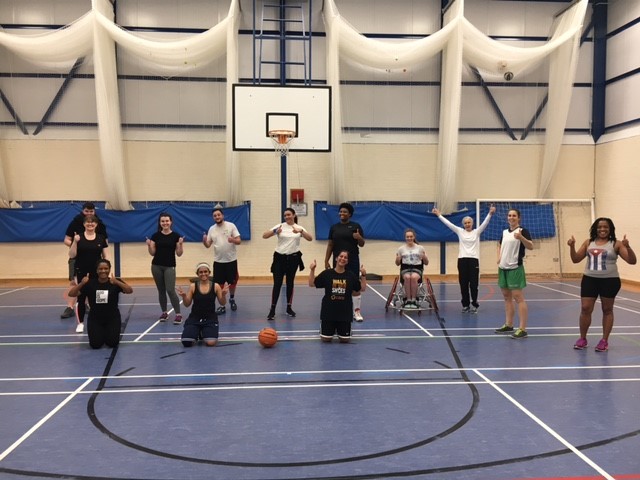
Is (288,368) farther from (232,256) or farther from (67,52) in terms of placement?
(67,52)

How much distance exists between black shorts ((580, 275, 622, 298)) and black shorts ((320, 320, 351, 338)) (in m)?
3.05

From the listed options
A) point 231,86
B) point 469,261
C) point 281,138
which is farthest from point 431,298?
point 231,86

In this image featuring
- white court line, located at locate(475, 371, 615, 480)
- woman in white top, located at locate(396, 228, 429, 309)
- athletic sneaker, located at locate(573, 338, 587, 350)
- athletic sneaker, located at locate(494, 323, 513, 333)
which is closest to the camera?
white court line, located at locate(475, 371, 615, 480)

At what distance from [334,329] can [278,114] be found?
689 centimetres

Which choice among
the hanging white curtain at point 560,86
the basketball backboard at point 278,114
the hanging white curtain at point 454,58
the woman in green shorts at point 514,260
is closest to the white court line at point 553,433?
the woman in green shorts at point 514,260

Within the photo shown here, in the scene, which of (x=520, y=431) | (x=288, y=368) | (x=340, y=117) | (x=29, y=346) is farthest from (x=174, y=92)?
(x=520, y=431)

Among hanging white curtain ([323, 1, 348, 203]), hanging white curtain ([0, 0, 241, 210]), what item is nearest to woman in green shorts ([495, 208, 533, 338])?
hanging white curtain ([323, 1, 348, 203])

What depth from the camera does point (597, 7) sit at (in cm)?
1578

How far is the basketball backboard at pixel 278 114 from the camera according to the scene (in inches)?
507

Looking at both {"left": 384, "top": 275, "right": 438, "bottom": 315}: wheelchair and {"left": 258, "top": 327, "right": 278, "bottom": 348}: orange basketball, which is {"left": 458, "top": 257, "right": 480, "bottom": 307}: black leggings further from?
{"left": 258, "top": 327, "right": 278, "bottom": 348}: orange basketball

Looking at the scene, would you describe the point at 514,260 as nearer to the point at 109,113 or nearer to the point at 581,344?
the point at 581,344

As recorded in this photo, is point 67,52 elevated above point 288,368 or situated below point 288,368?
above

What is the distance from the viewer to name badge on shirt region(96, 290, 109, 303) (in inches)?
277

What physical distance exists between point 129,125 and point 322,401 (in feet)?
41.0
